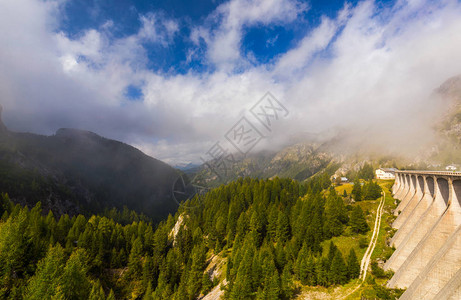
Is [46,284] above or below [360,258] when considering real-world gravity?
above

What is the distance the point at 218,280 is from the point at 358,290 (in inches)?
1209

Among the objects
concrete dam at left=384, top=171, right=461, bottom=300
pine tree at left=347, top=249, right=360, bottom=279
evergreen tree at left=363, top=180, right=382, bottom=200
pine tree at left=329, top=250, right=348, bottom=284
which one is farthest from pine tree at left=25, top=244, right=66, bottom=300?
evergreen tree at left=363, top=180, right=382, bottom=200

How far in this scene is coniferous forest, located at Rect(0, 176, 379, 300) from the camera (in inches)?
1253

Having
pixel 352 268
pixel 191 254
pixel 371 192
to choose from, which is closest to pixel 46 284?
pixel 191 254

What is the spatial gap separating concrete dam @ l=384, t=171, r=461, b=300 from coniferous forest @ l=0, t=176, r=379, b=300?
8803 mm

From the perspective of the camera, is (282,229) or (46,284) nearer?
(46,284)

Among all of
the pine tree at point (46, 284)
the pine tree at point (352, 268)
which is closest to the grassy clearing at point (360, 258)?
the pine tree at point (352, 268)

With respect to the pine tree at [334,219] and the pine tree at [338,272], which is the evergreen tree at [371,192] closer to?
the pine tree at [334,219]

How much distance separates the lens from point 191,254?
2320 inches

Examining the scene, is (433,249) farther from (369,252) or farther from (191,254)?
(191,254)

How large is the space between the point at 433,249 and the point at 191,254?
5384 centimetres

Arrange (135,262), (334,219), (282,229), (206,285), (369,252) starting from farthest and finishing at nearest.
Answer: (282,229) → (334,219) → (135,262) → (206,285) → (369,252)

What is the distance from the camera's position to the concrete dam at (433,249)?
86.3 ft

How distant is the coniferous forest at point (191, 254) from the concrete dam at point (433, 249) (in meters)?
8.80
